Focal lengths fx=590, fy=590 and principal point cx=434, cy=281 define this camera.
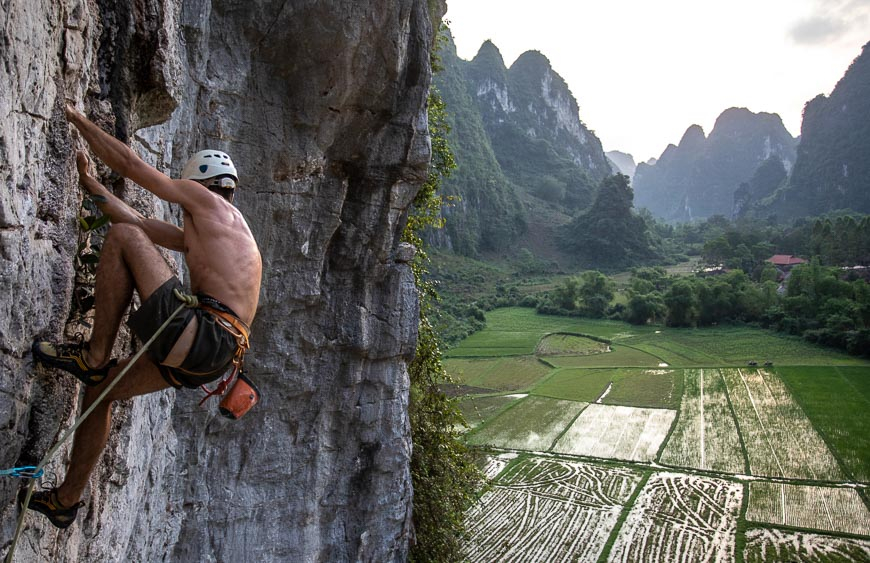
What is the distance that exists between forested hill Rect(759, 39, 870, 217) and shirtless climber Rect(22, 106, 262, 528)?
14282 centimetres

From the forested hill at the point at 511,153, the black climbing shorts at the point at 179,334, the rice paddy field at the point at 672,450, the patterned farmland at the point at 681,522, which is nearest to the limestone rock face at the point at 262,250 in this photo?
the black climbing shorts at the point at 179,334

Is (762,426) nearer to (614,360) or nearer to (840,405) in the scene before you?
(840,405)

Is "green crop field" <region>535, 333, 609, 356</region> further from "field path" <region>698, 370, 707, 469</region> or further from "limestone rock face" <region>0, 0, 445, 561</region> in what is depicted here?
"limestone rock face" <region>0, 0, 445, 561</region>

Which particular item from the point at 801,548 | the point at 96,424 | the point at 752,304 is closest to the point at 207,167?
the point at 96,424

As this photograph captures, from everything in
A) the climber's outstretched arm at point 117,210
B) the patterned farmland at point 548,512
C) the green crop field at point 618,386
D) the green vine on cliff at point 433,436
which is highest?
the climber's outstretched arm at point 117,210

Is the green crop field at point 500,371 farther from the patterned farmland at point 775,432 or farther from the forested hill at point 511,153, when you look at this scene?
the forested hill at point 511,153

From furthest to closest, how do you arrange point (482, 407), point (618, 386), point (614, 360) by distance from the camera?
1. point (614, 360)
2. point (618, 386)
3. point (482, 407)

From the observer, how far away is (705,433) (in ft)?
102

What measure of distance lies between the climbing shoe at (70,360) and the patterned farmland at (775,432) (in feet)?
93.6

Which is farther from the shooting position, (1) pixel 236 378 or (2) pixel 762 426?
(2) pixel 762 426

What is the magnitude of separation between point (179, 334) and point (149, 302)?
257 millimetres

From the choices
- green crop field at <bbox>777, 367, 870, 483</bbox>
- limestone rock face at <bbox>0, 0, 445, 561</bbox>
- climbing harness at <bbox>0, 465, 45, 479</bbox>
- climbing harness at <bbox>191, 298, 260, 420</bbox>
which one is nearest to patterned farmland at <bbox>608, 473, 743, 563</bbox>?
green crop field at <bbox>777, 367, 870, 483</bbox>

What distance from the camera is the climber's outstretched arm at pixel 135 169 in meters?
3.57

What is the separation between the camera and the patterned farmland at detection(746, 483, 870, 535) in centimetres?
2092
